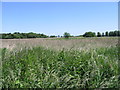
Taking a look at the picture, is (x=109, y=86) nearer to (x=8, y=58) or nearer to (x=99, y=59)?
(x=99, y=59)

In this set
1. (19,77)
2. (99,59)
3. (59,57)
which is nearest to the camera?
(19,77)

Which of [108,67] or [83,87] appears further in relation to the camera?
[108,67]

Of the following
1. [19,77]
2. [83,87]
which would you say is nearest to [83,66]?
[83,87]

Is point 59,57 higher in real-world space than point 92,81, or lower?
higher

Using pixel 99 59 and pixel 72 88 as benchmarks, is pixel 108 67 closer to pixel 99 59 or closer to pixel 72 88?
pixel 99 59

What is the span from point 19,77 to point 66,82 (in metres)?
0.90

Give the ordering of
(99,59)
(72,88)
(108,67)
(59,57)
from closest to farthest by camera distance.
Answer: (72,88), (108,67), (99,59), (59,57)

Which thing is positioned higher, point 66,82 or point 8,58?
point 8,58

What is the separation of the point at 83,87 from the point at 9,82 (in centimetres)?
132

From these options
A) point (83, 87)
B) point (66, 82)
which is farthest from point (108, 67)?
point (66, 82)

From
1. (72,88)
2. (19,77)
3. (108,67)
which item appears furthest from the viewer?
(108,67)

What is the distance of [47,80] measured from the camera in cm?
262

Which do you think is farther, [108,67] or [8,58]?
[8,58]

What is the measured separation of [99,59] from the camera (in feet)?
11.4
